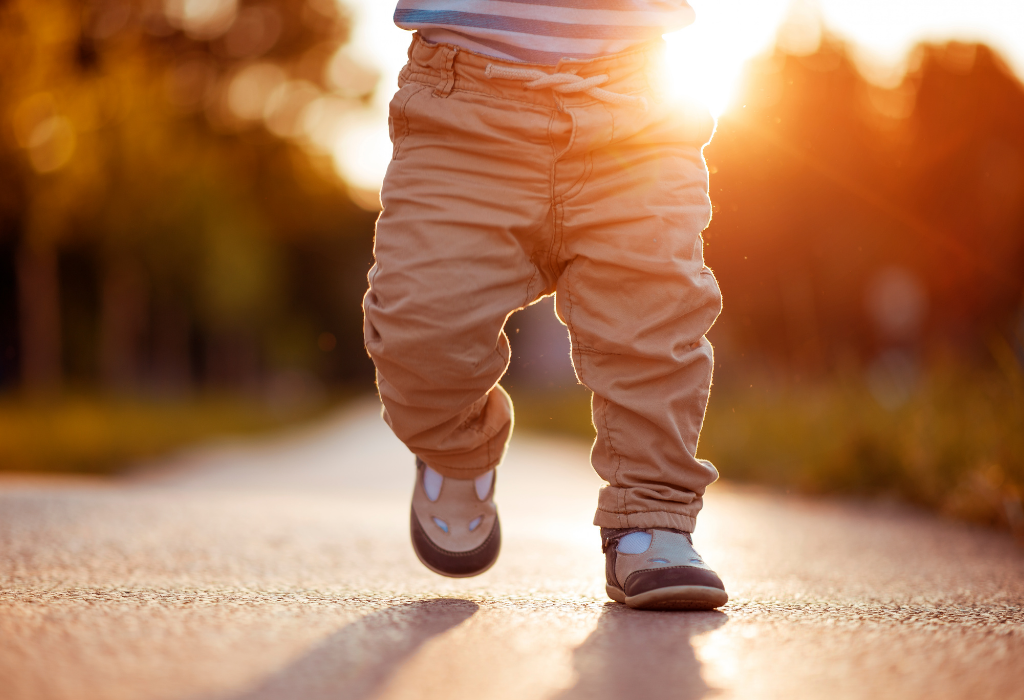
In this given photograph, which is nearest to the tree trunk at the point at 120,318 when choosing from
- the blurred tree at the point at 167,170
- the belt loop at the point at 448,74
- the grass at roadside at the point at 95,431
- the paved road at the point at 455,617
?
the blurred tree at the point at 167,170

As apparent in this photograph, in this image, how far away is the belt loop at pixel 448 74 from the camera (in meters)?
1.92

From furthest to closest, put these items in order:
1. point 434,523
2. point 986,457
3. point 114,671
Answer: point 986,457 → point 434,523 → point 114,671

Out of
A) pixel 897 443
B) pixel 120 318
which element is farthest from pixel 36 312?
pixel 897 443

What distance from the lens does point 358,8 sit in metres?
25.1

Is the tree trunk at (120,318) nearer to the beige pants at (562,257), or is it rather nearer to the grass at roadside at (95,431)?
the grass at roadside at (95,431)

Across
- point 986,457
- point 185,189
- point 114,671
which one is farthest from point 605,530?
point 185,189

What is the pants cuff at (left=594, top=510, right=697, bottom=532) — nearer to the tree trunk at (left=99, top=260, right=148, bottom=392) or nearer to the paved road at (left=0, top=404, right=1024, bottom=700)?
the paved road at (left=0, top=404, right=1024, bottom=700)

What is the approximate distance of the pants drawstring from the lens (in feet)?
6.14

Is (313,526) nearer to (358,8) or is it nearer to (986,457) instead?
(986,457)

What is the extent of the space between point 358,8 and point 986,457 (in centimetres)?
2361

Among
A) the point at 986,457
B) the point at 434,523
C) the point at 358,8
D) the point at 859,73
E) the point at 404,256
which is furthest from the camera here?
the point at 358,8

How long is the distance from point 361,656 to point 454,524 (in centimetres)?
76

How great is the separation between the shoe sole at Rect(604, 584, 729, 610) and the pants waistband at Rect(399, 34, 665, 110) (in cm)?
87

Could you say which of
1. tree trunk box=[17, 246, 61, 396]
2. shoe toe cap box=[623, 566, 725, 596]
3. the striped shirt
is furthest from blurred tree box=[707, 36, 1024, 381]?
tree trunk box=[17, 246, 61, 396]
